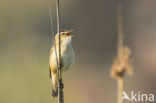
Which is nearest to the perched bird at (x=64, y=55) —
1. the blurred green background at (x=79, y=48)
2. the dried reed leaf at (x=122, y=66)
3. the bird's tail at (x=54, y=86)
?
the bird's tail at (x=54, y=86)

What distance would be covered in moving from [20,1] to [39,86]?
4678 mm

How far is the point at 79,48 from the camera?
1068 cm

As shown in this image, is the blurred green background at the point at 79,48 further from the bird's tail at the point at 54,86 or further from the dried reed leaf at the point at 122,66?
the dried reed leaf at the point at 122,66

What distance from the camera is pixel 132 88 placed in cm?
819

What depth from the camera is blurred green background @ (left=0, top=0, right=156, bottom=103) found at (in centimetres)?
719

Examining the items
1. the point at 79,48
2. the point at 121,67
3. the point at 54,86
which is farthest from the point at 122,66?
the point at 79,48

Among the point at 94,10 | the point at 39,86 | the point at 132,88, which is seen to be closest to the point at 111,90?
the point at 132,88

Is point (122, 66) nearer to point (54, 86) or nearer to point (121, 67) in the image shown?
point (121, 67)

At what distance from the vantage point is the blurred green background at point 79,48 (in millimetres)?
7191

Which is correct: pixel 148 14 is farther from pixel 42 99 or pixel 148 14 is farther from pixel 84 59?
pixel 42 99

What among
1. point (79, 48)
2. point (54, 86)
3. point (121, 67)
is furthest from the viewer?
point (79, 48)

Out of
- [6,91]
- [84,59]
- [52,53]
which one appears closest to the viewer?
[52,53]

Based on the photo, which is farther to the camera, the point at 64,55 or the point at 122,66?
the point at 64,55

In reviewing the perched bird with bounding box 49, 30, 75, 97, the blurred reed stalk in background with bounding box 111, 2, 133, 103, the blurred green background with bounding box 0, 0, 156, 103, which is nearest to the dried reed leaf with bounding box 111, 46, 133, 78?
the blurred reed stalk in background with bounding box 111, 2, 133, 103
